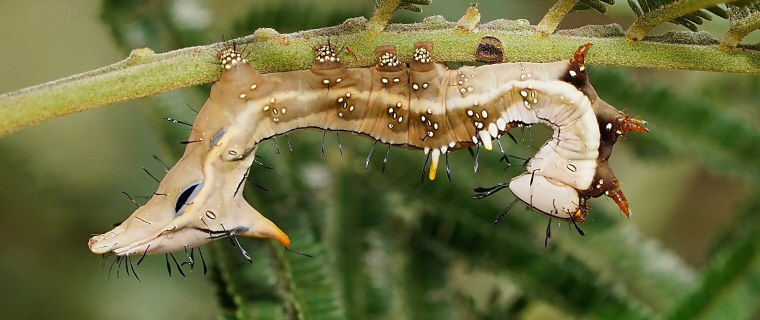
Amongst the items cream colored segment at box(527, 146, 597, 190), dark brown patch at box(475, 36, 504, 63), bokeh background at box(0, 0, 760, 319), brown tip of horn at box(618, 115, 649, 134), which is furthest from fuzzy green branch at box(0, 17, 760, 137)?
bokeh background at box(0, 0, 760, 319)

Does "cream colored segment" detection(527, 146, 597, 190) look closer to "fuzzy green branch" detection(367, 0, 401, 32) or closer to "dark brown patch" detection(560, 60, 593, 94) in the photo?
"dark brown patch" detection(560, 60, 593, 94)

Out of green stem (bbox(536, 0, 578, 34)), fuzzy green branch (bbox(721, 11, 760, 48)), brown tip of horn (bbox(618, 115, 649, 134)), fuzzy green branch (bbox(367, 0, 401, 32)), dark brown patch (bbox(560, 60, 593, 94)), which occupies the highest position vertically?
fuzzy green branch (bbox(367, 0, 401, 32))

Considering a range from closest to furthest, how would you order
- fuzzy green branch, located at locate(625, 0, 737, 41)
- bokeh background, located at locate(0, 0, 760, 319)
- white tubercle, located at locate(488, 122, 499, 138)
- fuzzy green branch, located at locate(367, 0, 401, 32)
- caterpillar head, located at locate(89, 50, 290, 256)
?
fuzzy green branch, located at locate(625, 0, 737, 41)
fuzzy green branch, located at locate(367, 0, 401, 32)
caterpillar head, located at locate(89, 50, 290, 256)
white tubercle, located at locate(488, 122, 499, 138)
bokeh background, located at locate(0, 0, 760, 319)

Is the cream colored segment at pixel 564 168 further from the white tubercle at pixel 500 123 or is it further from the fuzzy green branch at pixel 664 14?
the fuzzy green branch at pixel 664 14

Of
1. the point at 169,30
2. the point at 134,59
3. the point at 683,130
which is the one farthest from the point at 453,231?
the point at 134,59

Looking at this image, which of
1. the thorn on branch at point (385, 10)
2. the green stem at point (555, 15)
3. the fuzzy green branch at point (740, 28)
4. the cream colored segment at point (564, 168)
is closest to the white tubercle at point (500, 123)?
the cream colored segment at point (564, 168)

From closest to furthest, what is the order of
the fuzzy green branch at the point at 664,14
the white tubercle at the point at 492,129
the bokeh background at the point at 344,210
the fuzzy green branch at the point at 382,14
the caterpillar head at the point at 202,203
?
the fuzzy green branch at the point at 664,14
the fuzzy green branch at the point at 382,14
the caterpillar head at the point at 202,203
the white tubercle at the point at 492,129
the bokeh background at the point at 344,210

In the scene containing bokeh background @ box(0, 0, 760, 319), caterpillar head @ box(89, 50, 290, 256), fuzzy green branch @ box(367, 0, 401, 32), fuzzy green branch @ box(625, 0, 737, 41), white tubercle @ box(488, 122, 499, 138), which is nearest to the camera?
fuzzy green branch @ box(625, 0, 737, 41)
